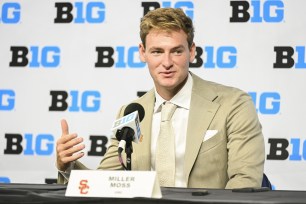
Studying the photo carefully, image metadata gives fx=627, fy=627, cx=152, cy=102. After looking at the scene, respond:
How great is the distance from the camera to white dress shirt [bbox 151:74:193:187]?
269 centimetres

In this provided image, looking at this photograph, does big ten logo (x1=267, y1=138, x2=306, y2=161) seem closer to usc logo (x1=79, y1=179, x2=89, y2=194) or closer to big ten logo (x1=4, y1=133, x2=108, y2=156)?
big ten logo (x1=4, y1=133, x2=108, y2=156)

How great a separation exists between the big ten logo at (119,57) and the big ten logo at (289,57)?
0.87 meters

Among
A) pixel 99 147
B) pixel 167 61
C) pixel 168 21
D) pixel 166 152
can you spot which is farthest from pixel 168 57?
pixel 99 147

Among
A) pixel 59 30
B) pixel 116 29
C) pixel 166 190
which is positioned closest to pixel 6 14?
pixel 59 30

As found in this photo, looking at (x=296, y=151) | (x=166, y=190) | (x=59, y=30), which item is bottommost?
(x=296, y=151)

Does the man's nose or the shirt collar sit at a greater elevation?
the man's nose

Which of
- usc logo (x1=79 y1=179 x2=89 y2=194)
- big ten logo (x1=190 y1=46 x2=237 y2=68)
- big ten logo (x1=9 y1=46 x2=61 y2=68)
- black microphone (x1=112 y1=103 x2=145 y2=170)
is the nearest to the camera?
usc logo (x1=79 y1=179 x2=89 y2=194)

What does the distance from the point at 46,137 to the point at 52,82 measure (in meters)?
0.38

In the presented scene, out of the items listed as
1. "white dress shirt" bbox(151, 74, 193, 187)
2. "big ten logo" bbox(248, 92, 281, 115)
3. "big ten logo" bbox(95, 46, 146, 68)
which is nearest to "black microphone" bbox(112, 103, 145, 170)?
"white dress shirt" bbox(151, 74, 193, 187)

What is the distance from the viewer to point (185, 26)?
2750mm

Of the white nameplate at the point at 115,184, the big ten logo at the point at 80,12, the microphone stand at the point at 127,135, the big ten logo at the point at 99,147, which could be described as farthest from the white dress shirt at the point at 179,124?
the big ten logo at the point at 80,12

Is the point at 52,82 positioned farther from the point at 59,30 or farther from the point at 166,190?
the point at 166,190

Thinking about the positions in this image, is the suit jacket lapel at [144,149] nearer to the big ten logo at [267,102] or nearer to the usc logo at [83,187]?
the usc logo at [83,187]

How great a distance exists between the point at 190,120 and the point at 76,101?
1.64 m
